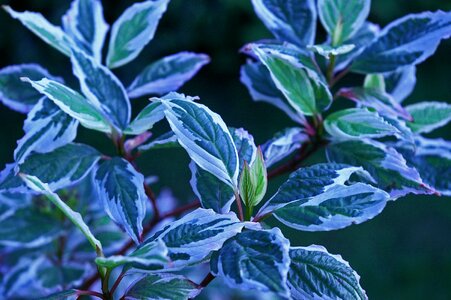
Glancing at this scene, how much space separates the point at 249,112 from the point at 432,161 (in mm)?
3927

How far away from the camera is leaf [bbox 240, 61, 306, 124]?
1117 millimetres

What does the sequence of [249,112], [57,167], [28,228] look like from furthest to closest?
1. [249,112]
2. [28,228]
3. [57,167]

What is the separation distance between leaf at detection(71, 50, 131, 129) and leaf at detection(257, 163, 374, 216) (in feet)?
0.91

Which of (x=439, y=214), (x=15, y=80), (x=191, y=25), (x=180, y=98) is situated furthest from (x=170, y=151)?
(x=180, y=98)

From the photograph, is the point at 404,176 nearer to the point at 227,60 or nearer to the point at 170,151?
the point at 170,151

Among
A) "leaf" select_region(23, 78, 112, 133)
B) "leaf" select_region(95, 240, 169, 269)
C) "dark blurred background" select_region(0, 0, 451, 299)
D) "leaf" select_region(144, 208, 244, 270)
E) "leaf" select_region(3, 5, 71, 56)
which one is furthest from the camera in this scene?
"dark blurred background" select_region(0, 0, 451, 299)

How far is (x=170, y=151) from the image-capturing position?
4418 mm

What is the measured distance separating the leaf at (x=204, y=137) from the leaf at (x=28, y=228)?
618 mm

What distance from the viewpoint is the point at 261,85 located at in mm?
1123

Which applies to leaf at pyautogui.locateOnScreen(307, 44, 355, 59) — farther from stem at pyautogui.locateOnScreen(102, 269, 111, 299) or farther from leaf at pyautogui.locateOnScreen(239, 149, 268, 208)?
stem at pyautogui.locateOnScreen(102, 269, 111, 299)

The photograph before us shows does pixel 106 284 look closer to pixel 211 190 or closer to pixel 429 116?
pixel 211 190

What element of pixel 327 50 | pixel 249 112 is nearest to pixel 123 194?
pixel 327 50

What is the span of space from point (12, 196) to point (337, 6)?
27.7 inches

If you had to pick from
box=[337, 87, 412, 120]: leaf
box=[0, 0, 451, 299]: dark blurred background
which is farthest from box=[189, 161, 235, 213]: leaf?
box=[0, 0, 451, 299]: dark blurred background
